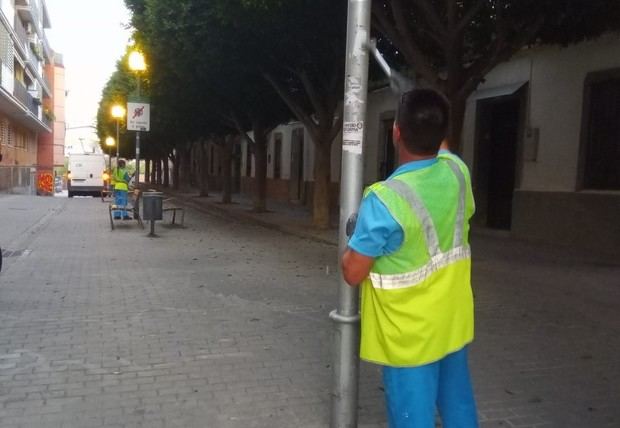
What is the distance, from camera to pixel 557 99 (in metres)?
13.1

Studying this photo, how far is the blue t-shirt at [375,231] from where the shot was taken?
2268 millimetres

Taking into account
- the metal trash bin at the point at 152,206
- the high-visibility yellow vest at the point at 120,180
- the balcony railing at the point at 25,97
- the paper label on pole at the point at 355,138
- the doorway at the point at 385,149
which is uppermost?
the balcony railing at the point at 25,97

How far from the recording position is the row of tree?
9.92 meters

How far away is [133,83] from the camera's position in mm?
31578

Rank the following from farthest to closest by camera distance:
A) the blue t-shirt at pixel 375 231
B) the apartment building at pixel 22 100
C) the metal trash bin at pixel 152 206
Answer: the apartment building at pixel 22 100, the metal trash bin at pixel 152 206, the blue t-shirt at pixel 375 231

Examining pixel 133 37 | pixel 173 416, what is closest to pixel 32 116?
pixel 133 37

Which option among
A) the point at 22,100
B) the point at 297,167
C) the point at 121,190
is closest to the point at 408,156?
the point at 121,190

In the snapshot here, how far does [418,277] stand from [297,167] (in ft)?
85.7

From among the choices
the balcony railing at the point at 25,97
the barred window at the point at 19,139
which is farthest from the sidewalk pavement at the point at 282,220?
the barred window at the point at 19,139

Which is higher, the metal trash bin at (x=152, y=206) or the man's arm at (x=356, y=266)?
the man's arm at (x=356, y=266)

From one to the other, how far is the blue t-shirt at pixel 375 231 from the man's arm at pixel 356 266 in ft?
0.07

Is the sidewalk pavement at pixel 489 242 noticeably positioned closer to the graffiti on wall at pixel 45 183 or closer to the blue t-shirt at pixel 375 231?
the blue t-shirt at pixel 375 231

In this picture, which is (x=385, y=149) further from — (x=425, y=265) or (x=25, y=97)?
(x=25, y=97)

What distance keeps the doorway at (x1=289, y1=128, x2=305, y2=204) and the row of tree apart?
6878 millimetres
